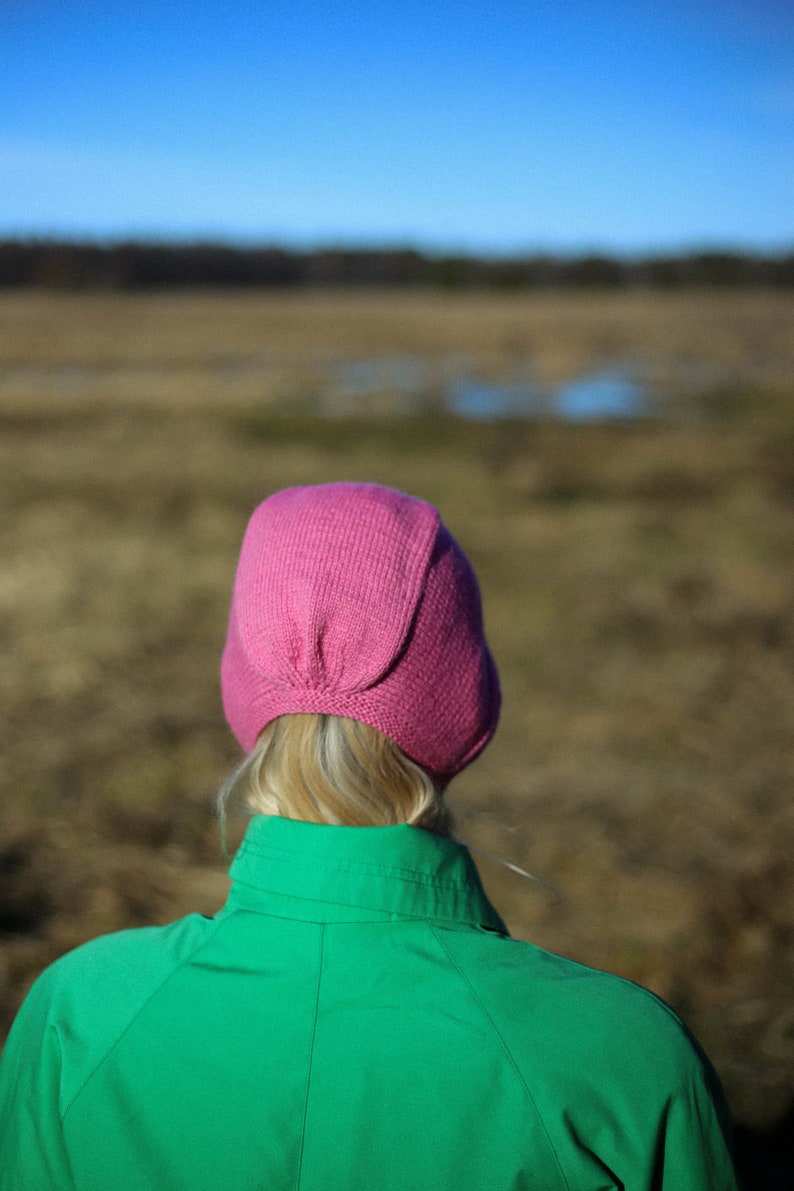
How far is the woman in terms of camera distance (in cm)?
88

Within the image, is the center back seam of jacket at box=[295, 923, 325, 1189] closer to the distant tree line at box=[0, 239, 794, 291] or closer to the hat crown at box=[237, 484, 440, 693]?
the hat crown at box=[237, 484, 440, 693]

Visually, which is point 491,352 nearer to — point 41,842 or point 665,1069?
point 41,842

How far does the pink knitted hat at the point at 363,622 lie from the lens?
1.12 metres

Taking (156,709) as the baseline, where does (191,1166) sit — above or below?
above

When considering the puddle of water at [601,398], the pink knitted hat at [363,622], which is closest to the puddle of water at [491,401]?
the puddle of water at [601,398]

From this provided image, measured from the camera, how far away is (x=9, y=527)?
26.8 ft

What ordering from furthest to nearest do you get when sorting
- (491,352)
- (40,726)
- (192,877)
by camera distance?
(491,352)
(40,726)
(192,877)

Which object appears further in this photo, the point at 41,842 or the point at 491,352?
the point at 491,352

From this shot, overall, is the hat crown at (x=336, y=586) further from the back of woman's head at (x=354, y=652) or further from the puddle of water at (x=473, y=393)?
the puddle of water at (x=473, y=393)

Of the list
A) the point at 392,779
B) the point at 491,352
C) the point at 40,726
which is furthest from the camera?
the point at 491,352

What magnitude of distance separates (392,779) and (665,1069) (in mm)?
427

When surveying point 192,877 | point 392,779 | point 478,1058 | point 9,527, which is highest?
point 392,779

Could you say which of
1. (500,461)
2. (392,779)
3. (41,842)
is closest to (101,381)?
(500,461)

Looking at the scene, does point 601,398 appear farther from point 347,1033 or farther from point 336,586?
point 347,1033
